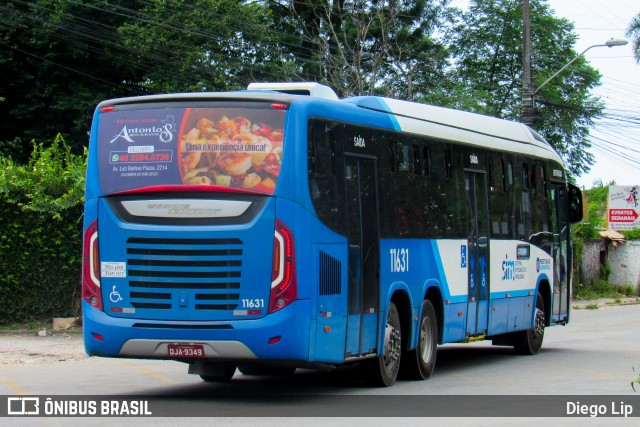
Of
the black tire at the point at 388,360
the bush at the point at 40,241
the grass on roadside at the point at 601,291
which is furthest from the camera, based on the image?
the grass on roadside at the point at 601,291

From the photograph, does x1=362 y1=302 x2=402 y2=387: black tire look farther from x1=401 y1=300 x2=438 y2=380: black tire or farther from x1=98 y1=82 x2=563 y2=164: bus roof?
x1=98 y1=82 x2=563 y2=164: bus roof

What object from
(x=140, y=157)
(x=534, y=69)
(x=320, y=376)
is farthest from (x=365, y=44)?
(x=140, y=157)

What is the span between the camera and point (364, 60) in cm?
4281

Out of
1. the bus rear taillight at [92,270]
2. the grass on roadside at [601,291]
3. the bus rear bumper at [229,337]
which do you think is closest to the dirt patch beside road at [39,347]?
the bus rear taillight at [92,270]

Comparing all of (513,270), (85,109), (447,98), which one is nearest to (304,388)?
(513,270)

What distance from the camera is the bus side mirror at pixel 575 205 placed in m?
20.4

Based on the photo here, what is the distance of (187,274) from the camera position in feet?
36.2

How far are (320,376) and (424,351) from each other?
1483 mm

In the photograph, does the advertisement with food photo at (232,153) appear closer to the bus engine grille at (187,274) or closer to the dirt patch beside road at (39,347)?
the bus engine grille at (187,274)

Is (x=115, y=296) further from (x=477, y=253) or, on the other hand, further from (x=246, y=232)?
(x=477, y=253)

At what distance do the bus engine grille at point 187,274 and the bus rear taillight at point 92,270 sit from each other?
1.45 feet

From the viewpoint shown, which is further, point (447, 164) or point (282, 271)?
point (447, 164)

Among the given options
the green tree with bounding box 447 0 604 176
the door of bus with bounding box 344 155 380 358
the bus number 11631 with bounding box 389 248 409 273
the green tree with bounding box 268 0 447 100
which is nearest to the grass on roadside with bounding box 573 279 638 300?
the green tree with bounding box 268 0 447 100

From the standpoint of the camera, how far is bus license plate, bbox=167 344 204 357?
10.9m
